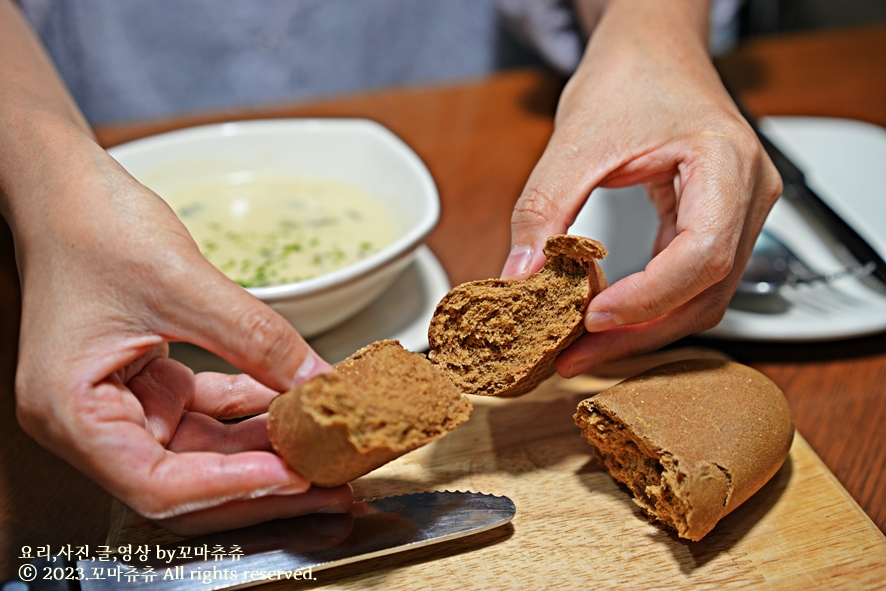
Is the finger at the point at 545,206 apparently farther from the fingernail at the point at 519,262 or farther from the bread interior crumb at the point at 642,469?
the bread interior crumb at the point at 642,469

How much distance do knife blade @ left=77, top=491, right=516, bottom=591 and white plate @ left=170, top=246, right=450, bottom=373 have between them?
1.95ft

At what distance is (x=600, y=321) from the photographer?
1690 millimetres

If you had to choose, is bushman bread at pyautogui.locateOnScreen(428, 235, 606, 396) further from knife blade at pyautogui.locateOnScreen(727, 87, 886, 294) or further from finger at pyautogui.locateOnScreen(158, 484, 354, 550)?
knife blade at pyautogui.locateOnScreen(727, 87, 886, 294)

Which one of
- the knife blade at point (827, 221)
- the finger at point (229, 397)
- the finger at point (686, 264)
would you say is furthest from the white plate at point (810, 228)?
the finger at point (229, 397)

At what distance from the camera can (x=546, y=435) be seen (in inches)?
78.6

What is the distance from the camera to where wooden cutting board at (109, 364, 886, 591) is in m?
1.61

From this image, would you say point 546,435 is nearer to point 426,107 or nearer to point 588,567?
point 588,567

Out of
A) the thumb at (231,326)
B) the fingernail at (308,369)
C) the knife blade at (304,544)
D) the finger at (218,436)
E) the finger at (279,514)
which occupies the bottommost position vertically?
the knife blade at (304,544)

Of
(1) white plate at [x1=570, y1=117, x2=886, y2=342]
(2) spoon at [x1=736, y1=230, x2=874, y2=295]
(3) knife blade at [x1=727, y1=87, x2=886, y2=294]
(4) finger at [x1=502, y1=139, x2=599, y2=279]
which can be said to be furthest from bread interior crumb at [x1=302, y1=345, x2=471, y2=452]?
(3) knife blade at [x1=727, y1=87, x2=886, y2=294]

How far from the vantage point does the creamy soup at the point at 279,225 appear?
7.61 feet

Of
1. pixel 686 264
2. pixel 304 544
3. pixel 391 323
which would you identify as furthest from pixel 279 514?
pixel 686 264

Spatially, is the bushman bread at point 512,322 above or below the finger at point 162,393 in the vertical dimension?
above

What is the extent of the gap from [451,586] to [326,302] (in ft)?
2.74

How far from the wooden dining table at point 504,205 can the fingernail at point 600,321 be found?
28.2 inches
